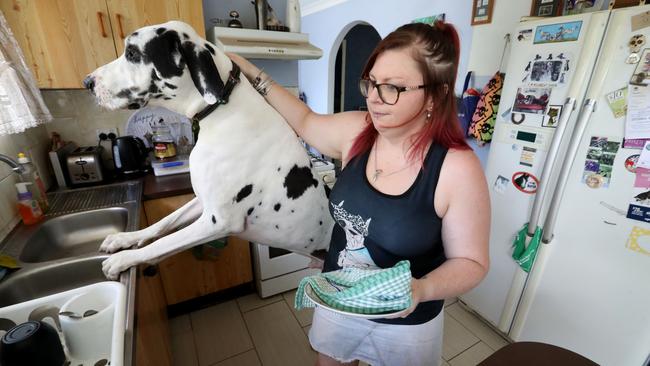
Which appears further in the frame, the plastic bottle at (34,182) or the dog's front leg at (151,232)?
the plastic bottle at (34,182)

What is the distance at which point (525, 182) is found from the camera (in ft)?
5.90

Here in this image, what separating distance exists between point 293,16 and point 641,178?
2.26m

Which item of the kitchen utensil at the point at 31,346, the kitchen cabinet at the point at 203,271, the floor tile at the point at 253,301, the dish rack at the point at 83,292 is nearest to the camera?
the kitchen utensil at the point at 31,346

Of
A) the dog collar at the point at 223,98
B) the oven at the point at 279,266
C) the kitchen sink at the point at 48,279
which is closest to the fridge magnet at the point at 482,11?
the oven at the point at 279,266

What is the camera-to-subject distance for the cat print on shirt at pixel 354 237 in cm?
90

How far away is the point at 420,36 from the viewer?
2.47 feet

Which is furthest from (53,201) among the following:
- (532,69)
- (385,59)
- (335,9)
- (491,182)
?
(335,9)

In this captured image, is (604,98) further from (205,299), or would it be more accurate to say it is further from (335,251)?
(205,299)

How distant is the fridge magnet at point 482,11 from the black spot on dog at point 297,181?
6.76ft

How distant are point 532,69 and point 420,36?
140 cm

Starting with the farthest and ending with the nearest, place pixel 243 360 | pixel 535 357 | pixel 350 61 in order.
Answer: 1. pixel 350 61
2. pixel 243 360
3. pixel 535 357

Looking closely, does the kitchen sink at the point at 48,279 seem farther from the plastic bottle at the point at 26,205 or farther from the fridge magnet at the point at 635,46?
the fridge magnet at the point at 635,46

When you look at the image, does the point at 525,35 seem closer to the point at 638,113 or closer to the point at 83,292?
the point at 638,113

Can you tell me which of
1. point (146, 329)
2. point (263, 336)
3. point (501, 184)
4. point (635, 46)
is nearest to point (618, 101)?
point (635, 46)
